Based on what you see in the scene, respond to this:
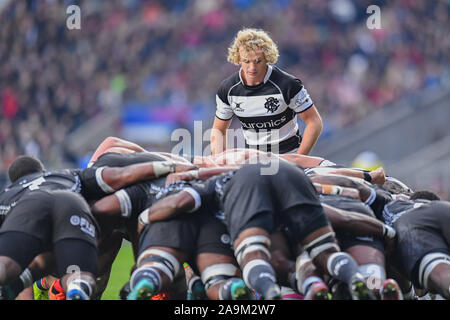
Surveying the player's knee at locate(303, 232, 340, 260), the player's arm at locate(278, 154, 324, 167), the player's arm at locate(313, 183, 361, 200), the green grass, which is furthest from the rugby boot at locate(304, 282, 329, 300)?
the green grass

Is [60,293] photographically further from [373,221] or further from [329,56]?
[329,56]

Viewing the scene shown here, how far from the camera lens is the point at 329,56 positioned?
1905 cm

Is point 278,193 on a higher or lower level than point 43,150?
higher

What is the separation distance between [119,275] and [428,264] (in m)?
5.62

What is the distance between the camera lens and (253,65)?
7121mm

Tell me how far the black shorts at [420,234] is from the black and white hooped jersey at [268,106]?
2165mm

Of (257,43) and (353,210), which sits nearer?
(353,210)

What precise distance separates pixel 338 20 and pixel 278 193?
1547 cm

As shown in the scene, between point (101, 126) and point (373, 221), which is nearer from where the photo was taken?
point (373, 221)

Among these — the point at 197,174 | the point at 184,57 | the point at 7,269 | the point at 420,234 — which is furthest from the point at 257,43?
the point at 184,57

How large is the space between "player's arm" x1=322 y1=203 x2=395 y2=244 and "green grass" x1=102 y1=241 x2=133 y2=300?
311cm

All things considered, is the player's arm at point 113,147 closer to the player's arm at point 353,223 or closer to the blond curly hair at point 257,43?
the blond curly hair at point 257,43

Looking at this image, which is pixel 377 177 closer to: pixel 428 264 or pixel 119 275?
pixel 428 264

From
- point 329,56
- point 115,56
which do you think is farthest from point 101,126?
point 329,56
